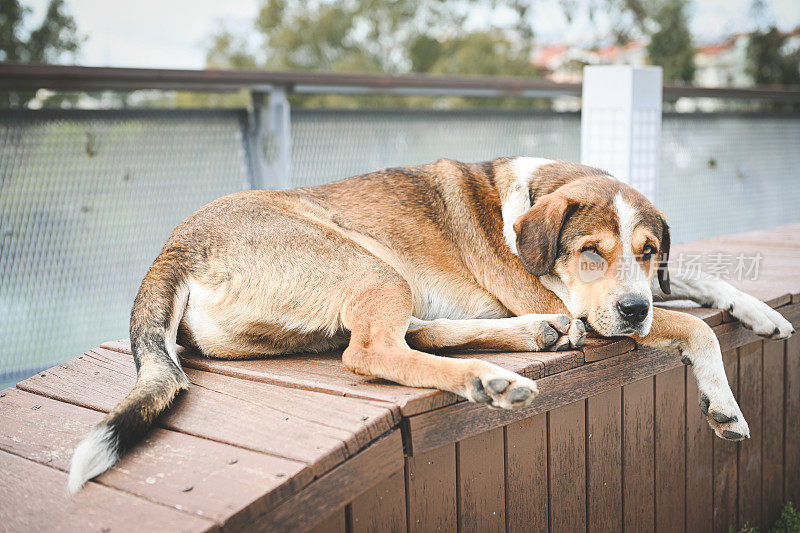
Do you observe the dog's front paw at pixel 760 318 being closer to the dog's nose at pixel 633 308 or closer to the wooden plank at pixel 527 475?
the dog's nose at pixel 633 308

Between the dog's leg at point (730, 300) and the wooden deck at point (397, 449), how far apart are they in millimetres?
88

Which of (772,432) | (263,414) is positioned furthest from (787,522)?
(263,414)

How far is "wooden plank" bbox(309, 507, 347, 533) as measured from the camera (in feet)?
5.68

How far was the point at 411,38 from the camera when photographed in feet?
70.9

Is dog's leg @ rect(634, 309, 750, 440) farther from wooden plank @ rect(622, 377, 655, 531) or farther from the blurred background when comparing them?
the blurred background

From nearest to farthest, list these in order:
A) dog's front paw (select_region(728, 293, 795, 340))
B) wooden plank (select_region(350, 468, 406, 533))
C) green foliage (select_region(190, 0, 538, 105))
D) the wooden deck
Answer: the wooden deck < wooden plank (select_region(350, 468, 406, 533)) < dog's front paw (select_region(728, 293, 795, 340)) < green foliage (select_region(190, 0, 538, 105))

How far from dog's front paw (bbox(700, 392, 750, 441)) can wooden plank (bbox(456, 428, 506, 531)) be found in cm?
74

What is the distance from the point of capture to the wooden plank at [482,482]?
2117 millimetres

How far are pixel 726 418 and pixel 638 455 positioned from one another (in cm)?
43

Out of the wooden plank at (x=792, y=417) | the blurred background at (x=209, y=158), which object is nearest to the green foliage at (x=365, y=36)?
the blurred background at (x=209, y=158)

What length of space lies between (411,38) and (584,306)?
2031 cm

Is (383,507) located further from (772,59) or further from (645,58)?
(645,58)

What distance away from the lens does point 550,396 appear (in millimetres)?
2232

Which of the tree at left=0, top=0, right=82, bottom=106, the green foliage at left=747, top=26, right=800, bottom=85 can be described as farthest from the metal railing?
the green foliage at left=747, top=26, right=800, bottom=85
